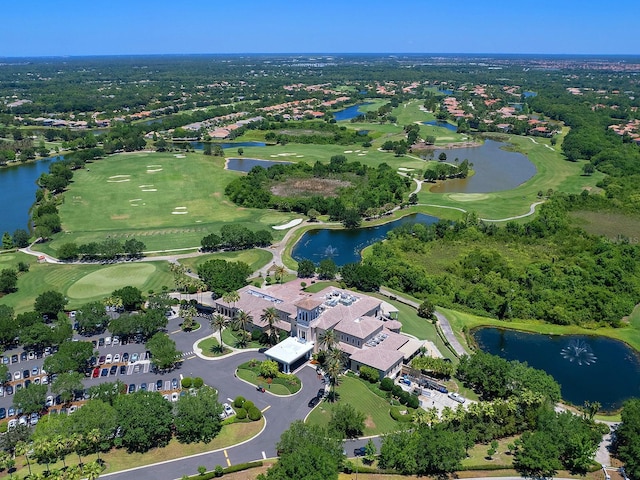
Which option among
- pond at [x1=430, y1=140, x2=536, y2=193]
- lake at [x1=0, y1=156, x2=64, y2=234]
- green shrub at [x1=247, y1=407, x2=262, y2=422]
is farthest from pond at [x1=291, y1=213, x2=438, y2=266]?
lake at [x1=0, y1=156, x2=64, y2=234]

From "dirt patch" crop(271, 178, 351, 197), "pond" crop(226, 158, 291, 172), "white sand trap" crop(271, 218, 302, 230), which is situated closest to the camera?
"white sand trap" crop(271, 218, 302, 230)

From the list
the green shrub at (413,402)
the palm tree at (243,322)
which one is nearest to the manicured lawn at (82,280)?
the palm tree at (243,322)

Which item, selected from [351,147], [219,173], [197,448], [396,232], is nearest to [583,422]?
[197,448]

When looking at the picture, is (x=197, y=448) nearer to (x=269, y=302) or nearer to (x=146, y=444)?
(x=146, y=444)

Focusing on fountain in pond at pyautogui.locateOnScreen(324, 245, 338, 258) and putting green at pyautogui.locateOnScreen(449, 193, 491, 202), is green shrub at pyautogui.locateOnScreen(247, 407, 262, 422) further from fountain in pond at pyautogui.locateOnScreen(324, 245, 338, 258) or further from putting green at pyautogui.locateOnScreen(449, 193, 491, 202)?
putting green at pyautogui.locateOnScreen(449, 193, 491, 202)

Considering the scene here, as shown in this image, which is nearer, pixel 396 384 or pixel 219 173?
pixel 396 384

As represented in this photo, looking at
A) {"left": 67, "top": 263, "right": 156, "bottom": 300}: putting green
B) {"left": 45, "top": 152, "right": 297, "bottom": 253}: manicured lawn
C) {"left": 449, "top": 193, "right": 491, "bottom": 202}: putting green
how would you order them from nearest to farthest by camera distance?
{"left": 67, "top": 263, "right": 156, "bottom": 300}: putting green, {"left": 45, "top": 152, "right": 297, "bottom": 253}: manicured lawn, {"left": 449, "top": 193, "right": 491, "bottom": 202}: putting green
